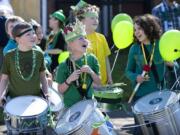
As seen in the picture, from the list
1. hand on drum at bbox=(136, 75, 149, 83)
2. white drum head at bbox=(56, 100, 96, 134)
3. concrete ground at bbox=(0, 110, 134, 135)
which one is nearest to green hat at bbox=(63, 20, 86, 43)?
white drum head at bbox=(56, 100, 96, 134)

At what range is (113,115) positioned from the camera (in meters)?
8.12

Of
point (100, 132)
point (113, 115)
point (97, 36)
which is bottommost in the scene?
point (113, 115)

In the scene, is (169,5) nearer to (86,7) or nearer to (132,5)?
(86,7)

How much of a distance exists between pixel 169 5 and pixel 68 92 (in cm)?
456

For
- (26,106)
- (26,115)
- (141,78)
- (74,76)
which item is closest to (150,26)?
(141,78)

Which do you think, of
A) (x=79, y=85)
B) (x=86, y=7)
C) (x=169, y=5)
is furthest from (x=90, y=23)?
(x=169, y=5)

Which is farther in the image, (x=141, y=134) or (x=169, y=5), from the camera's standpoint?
(x=169, y=5)

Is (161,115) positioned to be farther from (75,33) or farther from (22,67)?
(22,67)

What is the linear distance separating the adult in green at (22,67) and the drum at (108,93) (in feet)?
2.80

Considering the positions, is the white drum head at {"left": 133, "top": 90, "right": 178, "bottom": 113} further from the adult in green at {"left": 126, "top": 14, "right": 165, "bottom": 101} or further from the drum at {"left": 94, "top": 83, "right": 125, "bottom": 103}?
the drum at {"left": 94, "top": 83, "right": 125, "bottom": 103}

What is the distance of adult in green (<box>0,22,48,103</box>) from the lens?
5695 millimetres

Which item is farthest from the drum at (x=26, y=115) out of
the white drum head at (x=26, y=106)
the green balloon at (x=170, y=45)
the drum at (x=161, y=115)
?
the green balloon at (x=170, y=45)

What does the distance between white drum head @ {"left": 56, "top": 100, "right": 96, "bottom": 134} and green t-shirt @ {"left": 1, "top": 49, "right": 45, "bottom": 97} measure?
52 centimetres

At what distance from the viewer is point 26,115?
5195 mm
